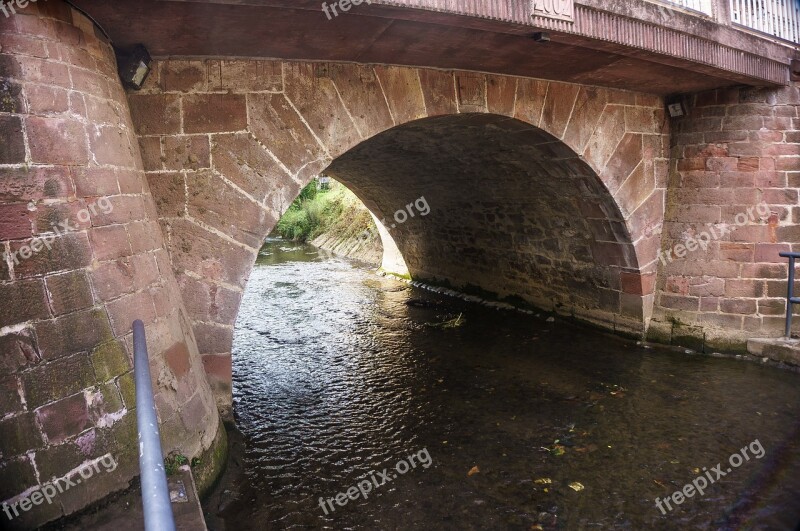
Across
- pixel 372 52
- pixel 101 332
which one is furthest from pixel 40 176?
pixel 372 52

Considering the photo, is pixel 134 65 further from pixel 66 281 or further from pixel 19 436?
pixel 19 436

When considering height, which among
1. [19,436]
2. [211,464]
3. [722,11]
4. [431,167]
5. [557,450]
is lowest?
[557,450]

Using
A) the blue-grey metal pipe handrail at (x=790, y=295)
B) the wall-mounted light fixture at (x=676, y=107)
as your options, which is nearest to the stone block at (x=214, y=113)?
the wall-mounted light fixture at (x=676, y=107)

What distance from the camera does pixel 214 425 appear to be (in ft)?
11.4

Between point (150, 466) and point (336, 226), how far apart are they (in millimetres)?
17344

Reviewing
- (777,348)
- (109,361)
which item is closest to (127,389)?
(109,361)

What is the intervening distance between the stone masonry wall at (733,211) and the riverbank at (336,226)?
8.35 m

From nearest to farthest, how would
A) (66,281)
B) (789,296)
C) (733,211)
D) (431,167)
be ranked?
(66,281) < (789,296) < (733,211) < (431,167)

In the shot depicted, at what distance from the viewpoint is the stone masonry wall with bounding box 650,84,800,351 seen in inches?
232

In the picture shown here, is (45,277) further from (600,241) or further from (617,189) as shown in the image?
(600,241)

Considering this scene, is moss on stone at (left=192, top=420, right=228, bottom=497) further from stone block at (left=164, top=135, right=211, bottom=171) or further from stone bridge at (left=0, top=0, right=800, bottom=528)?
stone block at (left=164, top=135, right=211, bottom=171)

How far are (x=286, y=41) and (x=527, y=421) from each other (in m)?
3.49

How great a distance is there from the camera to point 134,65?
11.2 feet

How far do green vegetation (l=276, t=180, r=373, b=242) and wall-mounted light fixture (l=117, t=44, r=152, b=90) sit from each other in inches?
512
